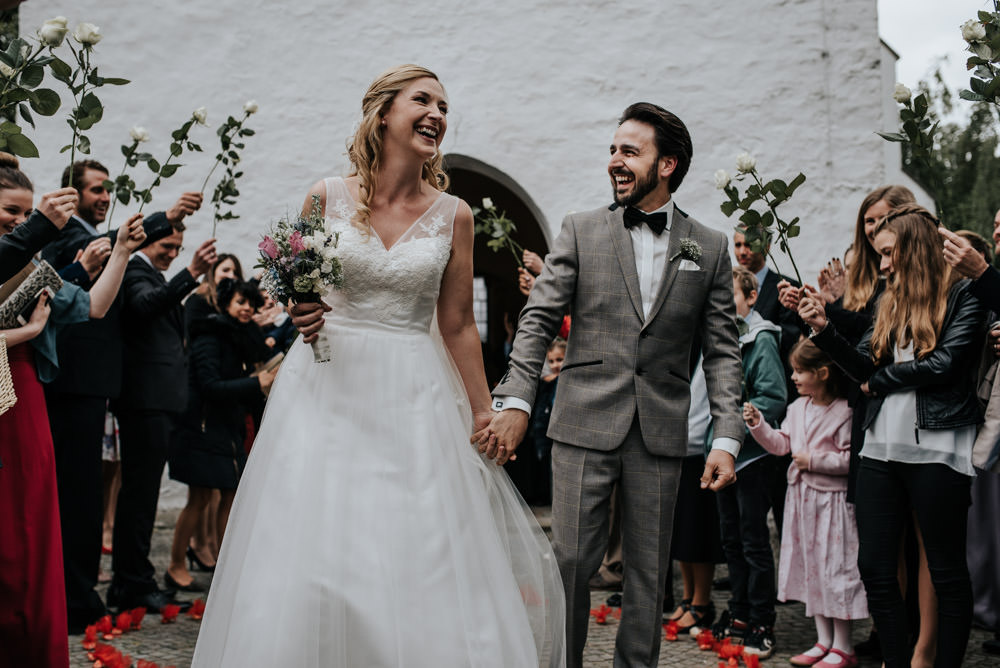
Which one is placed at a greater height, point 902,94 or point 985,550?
point 902,94

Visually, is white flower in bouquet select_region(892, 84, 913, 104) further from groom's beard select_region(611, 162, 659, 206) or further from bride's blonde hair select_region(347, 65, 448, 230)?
bride's blonde hair select_region(347, 65, 448, 230)

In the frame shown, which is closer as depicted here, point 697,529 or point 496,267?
Answer: point 697,529

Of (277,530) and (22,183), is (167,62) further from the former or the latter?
(277,530)

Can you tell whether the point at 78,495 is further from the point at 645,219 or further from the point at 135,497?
the point at 645,219

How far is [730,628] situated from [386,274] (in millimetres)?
3172

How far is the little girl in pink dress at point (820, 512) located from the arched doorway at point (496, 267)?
7.31 meters

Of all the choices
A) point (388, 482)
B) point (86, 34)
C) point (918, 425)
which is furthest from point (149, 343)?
point (918, 425)

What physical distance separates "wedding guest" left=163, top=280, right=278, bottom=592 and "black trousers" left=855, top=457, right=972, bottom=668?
3884mm

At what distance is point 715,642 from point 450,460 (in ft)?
8.51

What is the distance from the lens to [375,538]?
308 cm

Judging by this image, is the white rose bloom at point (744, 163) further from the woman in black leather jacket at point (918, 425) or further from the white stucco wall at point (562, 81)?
the white stucco wall at point (562, 81)

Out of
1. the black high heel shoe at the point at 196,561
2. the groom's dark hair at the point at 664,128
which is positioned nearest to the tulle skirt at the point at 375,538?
the groom's dark hair at the point at 664,128

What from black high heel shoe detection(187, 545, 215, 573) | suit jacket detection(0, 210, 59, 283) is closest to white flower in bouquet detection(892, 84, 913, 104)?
suit jacket detection(0, 210, 59, 283)

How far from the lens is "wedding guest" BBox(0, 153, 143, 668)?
3916 mm
